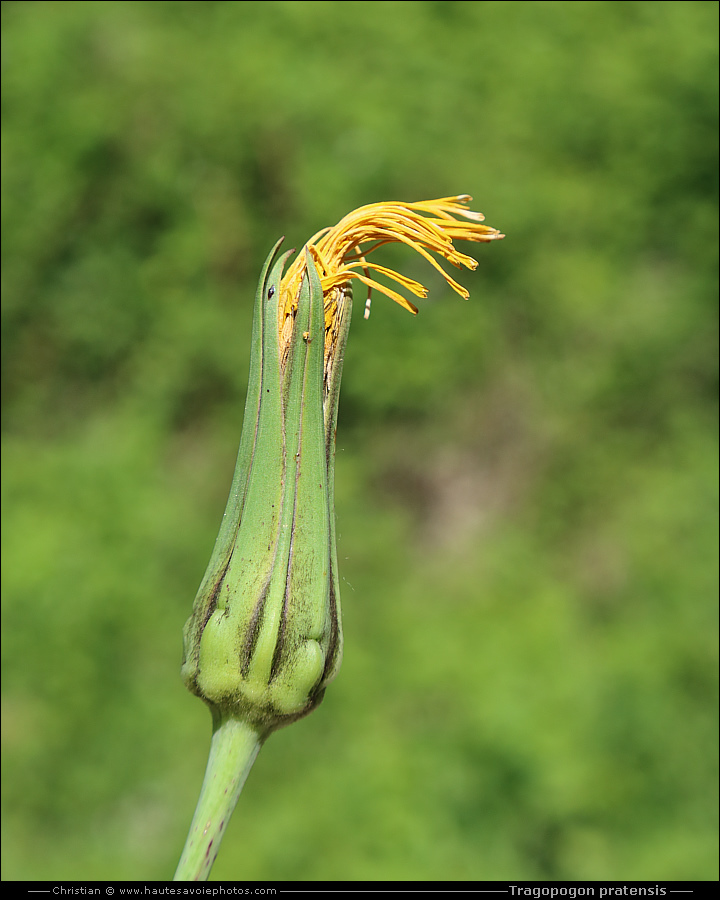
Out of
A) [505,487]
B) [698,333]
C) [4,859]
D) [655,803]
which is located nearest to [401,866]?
[655,803]

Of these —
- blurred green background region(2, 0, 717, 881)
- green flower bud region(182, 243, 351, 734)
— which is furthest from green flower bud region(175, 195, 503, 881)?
blurred green background region(2, 0, 717, 881)

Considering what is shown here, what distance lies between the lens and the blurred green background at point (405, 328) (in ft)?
12.4

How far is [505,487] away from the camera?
4297 mm

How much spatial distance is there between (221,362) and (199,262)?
527mm

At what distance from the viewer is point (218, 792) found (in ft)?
3.57

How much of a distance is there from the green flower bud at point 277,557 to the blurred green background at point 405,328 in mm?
2549

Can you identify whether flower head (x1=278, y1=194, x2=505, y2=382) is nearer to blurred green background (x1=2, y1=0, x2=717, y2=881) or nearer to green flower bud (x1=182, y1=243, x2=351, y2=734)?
green flower bud (x1=182, y1=243, x2=351, y2=734)

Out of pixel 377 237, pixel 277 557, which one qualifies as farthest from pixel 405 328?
pixel 277 557

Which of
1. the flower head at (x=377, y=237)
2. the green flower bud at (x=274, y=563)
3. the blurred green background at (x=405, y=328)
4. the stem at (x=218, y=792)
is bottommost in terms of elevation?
the stem at (x=218, y=792)

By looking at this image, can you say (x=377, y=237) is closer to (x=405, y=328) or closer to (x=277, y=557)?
(x=277, y=557)

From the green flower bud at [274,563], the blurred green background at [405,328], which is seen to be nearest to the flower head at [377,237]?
the green flower bud at [274,563]

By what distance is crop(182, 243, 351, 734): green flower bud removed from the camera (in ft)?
3.70

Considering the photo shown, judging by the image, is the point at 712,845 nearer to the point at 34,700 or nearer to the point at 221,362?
the point at 34,700

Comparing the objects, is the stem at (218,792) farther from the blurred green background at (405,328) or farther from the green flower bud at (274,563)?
the blurred green background at (405,328)
